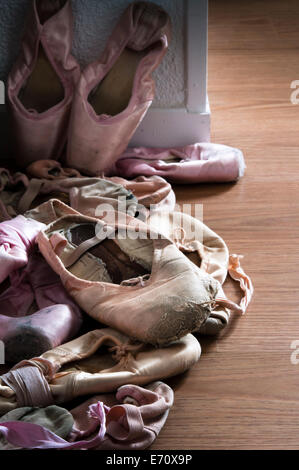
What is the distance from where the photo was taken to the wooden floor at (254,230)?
1.19 m

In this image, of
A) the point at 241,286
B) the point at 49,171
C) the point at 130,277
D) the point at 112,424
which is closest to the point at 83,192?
the point at 49,171

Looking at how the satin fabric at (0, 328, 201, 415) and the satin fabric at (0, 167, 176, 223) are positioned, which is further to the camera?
the satin fabric at (0, 167, 176, 223)

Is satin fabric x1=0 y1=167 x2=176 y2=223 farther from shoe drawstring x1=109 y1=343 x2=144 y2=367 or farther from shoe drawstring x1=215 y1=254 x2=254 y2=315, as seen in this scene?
shoe drawstring x1=109 y1=343 x2=144 y2=367

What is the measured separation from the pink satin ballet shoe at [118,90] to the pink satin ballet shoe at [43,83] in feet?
0.15

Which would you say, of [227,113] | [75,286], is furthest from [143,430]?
[227,113]

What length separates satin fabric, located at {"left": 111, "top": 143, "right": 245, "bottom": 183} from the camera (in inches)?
72.3

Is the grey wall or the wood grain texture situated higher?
the grey wall

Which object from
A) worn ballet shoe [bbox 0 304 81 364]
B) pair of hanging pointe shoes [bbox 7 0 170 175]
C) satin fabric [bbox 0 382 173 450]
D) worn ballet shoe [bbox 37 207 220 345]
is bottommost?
satin fabric [bbox 0 382 173 450]

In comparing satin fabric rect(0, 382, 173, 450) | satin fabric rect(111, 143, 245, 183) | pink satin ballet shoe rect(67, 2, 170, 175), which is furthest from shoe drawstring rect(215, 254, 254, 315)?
pink satin ballet shoe rect(67, 2, 170, 175)

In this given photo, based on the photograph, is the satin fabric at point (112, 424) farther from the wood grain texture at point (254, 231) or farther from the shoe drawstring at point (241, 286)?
the shoe drawstring at point (241, 286)

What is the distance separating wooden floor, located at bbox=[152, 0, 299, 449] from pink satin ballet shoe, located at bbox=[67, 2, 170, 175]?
0.75 feet

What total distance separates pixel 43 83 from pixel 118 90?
190 millimetres

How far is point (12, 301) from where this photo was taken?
1.41m

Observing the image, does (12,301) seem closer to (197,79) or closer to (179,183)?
(179,183)
